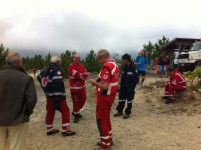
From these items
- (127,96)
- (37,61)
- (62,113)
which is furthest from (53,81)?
(37,61)

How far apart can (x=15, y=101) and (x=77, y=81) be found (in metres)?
3.82

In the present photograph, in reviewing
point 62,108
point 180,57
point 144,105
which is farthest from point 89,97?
point 180,57

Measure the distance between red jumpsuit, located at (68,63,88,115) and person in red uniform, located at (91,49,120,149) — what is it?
2.23 metres

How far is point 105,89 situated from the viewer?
6.01 m

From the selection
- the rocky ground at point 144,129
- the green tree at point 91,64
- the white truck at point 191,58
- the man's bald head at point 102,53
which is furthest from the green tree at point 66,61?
the man's bald head at point 102,53

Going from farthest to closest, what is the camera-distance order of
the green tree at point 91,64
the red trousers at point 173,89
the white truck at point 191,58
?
the green tree at point 91,64, the white truck at point 191,58, the red trousers at point 173,89

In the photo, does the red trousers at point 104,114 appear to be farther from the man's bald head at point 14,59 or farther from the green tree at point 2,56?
the green tree at point 2,56

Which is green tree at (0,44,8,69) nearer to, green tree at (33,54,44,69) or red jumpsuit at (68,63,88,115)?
red jumpsuit at (68,63,88,115)

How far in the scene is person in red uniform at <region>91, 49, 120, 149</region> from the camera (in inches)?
237

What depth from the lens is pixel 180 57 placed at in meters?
21.5

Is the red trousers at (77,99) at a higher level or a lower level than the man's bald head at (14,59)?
lower

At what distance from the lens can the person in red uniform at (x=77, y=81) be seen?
8.42 meters

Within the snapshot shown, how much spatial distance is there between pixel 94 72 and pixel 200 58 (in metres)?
8.40

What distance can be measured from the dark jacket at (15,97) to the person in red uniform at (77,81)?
3.67m
